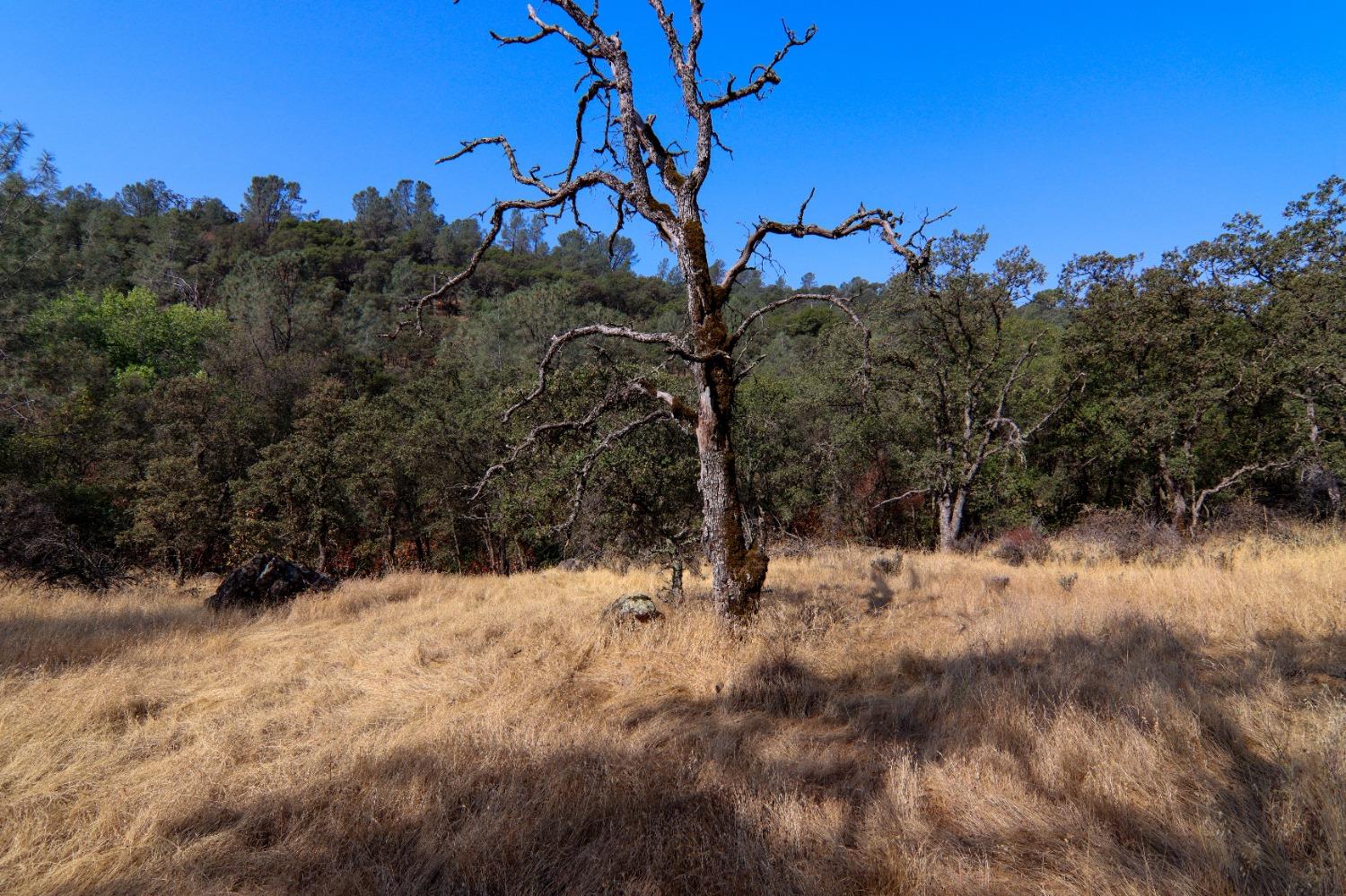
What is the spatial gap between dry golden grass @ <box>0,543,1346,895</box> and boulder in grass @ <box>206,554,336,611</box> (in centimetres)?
147

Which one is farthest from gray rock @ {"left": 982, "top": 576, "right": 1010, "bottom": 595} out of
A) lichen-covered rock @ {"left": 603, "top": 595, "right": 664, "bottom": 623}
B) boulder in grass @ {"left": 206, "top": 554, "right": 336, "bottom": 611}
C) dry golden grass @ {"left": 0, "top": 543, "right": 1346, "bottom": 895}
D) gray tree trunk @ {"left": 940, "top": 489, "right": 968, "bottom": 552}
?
boulder in grass @ {"left": 206, "top": 554, "right": 336, "bottom": 611}

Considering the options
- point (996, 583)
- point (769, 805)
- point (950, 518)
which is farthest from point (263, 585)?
point (950, 518)

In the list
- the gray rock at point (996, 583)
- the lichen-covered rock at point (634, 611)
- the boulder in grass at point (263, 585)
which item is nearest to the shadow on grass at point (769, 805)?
the lichen-covered rock at point (634, 611)

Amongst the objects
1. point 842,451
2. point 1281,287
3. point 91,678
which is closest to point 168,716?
point 91,678

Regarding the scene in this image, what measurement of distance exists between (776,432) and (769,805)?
54.4 feet

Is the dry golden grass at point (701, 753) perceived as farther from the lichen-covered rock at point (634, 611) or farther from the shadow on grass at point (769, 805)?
the lichen-covered rock at point (634, 611)

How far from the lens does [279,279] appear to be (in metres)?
35.5

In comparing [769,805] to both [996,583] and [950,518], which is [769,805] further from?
[950,518]

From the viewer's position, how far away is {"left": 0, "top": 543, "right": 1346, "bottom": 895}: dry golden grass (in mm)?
2605

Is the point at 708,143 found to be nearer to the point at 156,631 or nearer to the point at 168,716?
the point at 168,716

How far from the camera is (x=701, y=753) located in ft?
12.3

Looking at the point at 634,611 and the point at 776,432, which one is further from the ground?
the point at 776,432

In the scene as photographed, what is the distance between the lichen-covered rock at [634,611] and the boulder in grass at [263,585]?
5640 mm

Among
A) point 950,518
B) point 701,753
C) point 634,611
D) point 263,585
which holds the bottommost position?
point 950,518
